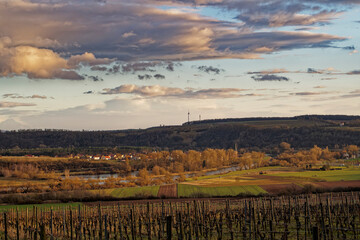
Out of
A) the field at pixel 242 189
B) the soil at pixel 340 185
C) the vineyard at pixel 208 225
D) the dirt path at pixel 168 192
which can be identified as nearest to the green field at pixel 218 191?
the field at pixel 242 189

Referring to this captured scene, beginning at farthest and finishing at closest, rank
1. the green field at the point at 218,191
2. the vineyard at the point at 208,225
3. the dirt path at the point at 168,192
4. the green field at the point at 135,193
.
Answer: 1. the green field at the point at 135,193
2. the dirt path at the point at 168,192
3. the green field at the point at 218,191
4. the vineyard at the point at 208,225

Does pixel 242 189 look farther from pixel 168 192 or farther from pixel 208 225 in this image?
pixel 208 225

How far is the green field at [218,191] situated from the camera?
67.1 meters

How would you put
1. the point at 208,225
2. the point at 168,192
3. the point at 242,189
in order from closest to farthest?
the point at 208,225 < the point at 168,192 < the point at 242,189

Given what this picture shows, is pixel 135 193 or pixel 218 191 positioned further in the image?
pixel 218 191

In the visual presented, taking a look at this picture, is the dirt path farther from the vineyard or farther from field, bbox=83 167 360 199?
the vineyard

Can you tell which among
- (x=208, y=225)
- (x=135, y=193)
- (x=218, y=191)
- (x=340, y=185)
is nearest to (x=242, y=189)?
(x=218, y=191)

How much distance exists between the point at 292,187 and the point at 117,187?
3019 cm

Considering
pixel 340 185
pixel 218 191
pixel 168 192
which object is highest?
pixel 340 185

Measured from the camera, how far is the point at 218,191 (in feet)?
230

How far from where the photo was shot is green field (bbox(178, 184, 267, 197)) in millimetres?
67125

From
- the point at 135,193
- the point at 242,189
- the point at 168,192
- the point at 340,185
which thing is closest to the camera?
the point at 340,185

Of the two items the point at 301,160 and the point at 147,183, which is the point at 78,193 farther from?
the point at 301,160

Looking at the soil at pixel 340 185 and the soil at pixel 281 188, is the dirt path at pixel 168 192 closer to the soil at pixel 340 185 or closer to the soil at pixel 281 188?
the soil at pixel 281 188
